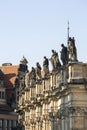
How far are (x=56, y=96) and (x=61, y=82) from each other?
130 inches

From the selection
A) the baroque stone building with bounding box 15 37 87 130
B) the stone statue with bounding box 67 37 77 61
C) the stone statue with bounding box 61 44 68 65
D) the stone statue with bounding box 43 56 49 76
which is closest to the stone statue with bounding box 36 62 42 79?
the baroque stone building with bounding box 15 37 87 130

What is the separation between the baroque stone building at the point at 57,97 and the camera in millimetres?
49875

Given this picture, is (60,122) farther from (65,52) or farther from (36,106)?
(36,106)

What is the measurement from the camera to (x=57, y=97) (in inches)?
2248

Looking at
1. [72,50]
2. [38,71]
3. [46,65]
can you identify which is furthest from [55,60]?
[38,71]

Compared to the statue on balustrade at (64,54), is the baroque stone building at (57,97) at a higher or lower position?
lower

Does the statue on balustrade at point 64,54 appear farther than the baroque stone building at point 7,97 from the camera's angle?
No

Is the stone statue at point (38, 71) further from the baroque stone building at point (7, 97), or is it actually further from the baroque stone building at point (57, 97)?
the baroque stone building at point (7, 97)

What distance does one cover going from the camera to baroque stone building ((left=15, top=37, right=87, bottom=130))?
49.9 m

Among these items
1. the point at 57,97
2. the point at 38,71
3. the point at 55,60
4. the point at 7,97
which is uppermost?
the point at 55,60

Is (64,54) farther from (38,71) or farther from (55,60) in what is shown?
(38,71)

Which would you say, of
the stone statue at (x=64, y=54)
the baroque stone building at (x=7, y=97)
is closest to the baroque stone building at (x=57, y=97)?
the stone statue at (x=64, y=54)

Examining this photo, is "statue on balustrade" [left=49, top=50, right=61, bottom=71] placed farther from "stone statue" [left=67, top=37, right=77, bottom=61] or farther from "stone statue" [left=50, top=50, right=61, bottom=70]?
"stone statue" [left=67, top=37, right=77, bottom=61]

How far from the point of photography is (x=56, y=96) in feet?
188
